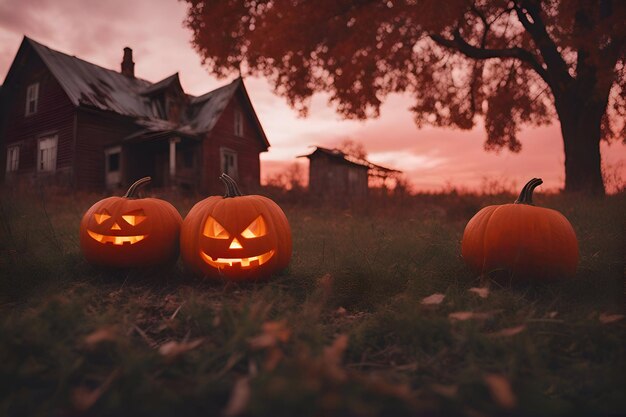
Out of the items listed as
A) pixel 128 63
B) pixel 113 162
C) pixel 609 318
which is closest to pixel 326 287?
pixel 609 318

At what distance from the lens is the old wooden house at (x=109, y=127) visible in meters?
14.2

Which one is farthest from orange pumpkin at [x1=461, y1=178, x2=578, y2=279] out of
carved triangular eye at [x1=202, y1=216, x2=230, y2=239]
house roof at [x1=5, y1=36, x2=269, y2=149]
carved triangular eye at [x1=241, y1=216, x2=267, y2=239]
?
house roof at [x1=5, y1=36, x2=269, y2=149]

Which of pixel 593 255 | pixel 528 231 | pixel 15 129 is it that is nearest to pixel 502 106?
pixel 593 255

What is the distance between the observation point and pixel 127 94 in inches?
648

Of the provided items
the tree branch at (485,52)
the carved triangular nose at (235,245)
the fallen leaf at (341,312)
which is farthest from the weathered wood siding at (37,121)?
the fallen leaf at (341,312)

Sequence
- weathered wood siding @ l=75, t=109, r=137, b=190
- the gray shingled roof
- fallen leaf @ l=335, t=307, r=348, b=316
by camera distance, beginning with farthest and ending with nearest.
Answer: weathered wood siding @ l=75, t=109, r=137, b=190, the gray shingled roof, fallen leaf @ l=335, t=307, r=348, b=316

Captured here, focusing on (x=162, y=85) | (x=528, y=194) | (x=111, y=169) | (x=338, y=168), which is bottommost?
(x=528, y=194)

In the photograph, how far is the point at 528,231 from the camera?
109 inches

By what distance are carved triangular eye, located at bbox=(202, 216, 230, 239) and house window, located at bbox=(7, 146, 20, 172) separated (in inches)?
700

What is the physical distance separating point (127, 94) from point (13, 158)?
5.69 metres

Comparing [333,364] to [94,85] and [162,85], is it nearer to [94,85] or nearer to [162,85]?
[94,85]

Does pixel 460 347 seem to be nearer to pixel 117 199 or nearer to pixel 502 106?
pixel 117 199

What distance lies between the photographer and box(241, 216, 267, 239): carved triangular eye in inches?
115

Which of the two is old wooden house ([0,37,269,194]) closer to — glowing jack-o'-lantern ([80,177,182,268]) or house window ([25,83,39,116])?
house window ([25,83,39,116])
